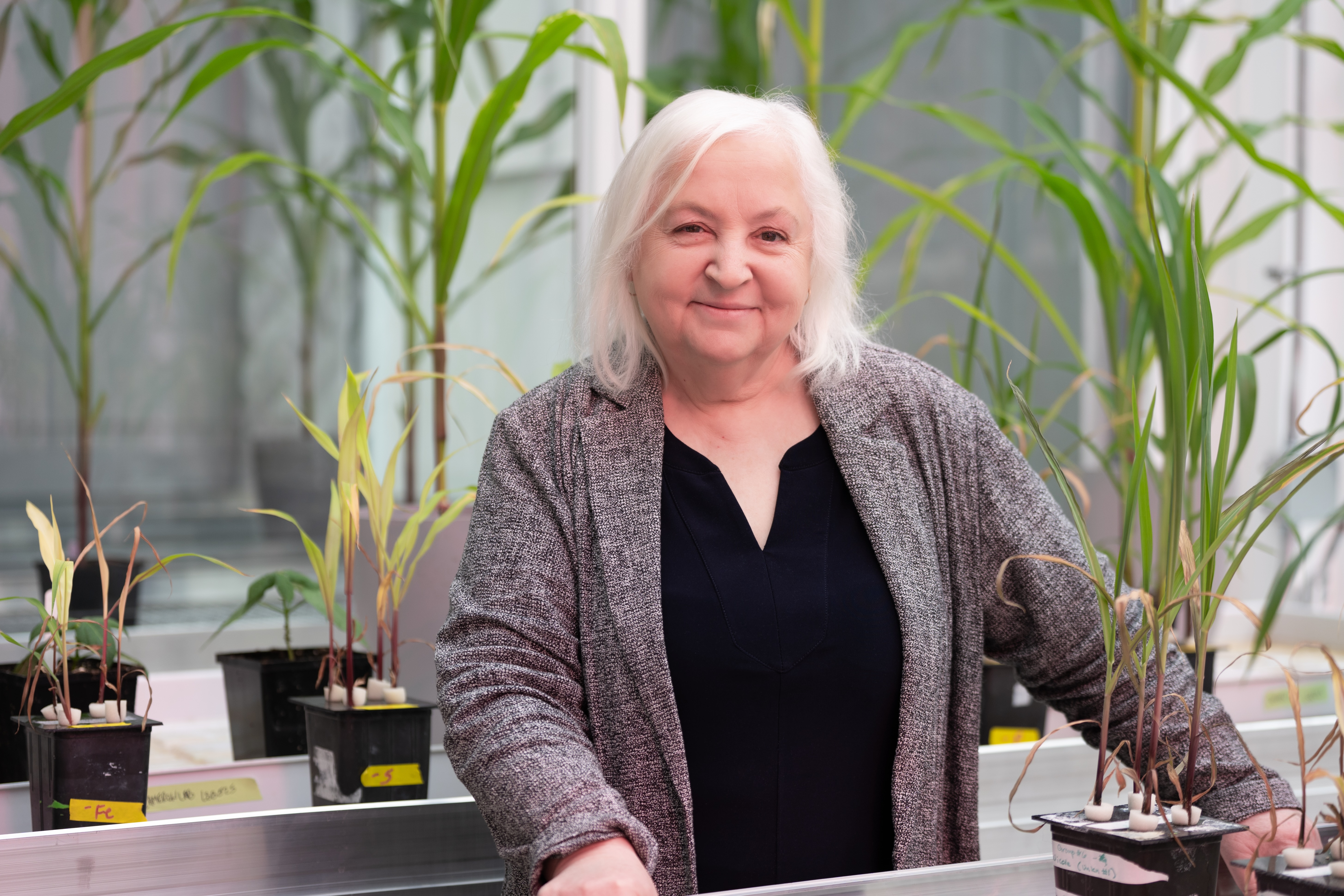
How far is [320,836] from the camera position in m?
0.99

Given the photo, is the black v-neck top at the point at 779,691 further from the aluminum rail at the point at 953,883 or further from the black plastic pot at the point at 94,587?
the black plastic pot at the point at 94,587

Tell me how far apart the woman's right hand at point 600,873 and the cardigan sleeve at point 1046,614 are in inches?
15.4

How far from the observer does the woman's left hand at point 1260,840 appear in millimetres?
700

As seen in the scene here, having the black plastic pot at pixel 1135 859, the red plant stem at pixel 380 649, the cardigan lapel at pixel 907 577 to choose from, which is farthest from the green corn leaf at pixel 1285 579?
the red plant stem at pixel 380 649

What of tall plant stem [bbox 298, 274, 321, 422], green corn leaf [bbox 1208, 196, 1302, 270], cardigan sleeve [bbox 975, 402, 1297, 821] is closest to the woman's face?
cardigan sleeve [bbox 975, 402, 1297, 821]

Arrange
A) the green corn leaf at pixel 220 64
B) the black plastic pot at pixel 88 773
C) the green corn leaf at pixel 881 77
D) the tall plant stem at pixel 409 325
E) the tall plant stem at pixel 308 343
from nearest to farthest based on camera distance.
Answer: the black plastic pot at pixel 88 773 < the green corn leaf at pixel 220 64 < the green corn leaf at pixel 881 77 < the tall plant stem at pixel 409 325 < the tall plant stem at pixel 308 343

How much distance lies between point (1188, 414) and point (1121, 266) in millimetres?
958

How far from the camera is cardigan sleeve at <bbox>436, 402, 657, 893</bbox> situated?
81 centimetres

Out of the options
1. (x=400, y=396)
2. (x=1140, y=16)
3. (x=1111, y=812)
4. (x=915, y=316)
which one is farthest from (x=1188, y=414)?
(x=915, y=316)

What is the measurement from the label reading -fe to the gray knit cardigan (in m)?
0.24

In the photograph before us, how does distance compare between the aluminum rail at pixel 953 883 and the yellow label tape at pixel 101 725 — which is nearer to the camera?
the aluminum rail at pixel 953 883

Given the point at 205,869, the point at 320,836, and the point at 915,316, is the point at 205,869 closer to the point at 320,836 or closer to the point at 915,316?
the point at 320,836

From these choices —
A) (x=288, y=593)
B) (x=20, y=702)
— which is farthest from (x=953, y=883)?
(x=20, y=702)

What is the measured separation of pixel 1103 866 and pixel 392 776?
0.70 meters
